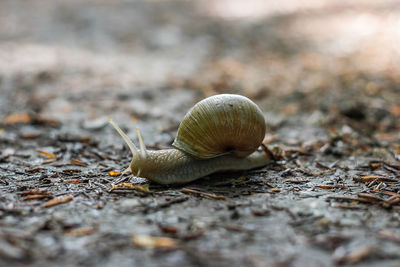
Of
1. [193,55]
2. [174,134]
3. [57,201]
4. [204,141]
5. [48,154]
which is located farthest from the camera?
[193,55]

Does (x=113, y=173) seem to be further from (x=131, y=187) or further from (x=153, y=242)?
(x=153, y=242)

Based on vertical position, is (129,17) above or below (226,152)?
above

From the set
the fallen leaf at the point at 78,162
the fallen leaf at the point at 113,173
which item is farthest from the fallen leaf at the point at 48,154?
the fallen leaf at the point at 113,173

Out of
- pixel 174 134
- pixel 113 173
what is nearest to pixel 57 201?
pixel 113 173

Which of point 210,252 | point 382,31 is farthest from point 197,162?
point 382,31

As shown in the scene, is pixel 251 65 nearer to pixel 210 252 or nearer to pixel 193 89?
pixel 193 89

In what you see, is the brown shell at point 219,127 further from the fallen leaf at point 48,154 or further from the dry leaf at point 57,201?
the fallen leaf at point 48,154

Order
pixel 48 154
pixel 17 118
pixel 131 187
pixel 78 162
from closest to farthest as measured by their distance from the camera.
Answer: pixel 131 187
pixel 78 162
pixel 48 154
pixel 17 118
